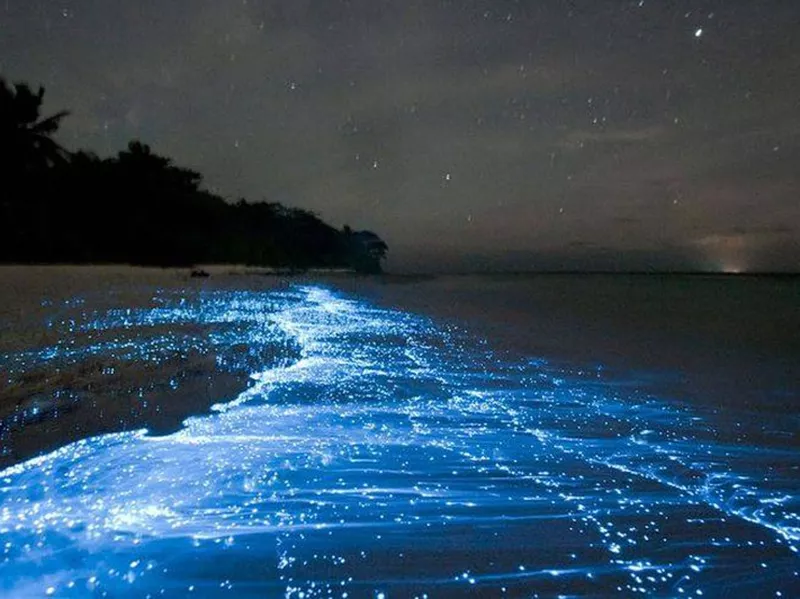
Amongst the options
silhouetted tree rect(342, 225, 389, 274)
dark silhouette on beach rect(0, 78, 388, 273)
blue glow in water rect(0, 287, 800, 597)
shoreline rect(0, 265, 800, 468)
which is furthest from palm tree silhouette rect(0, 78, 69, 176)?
silhouetted tree rect(342, 225, 389, 274)

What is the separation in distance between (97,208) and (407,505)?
3854cm

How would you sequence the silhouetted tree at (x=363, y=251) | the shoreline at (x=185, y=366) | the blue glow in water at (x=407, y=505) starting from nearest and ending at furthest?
the blue glow in water at (x=407, y=505) → the shoreline at (x=185, y=366) → the silhouetted tree at (x=363, y=251)

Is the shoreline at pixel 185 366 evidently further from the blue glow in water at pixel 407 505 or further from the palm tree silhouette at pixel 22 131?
the palm tree silhouette at pixel 22 131

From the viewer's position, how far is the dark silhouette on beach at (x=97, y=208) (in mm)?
27594

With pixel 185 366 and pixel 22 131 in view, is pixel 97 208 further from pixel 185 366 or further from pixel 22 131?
pixel 185 366

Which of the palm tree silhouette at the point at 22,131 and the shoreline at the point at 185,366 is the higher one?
the palm tree silhouette at the point at 22,131

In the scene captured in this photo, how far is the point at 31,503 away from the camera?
3.47 meters

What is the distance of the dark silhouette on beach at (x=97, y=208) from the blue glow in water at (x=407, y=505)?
1001 inches

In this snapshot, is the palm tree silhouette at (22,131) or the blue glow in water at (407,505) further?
the palm tree silhouette at (22,131)

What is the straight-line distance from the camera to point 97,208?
37.1 meters

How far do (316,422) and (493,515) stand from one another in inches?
91.7

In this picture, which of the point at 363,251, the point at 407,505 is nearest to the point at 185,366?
the point at 407,505

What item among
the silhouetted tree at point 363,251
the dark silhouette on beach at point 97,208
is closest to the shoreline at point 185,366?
the dark silhouette on beach at point 97,208

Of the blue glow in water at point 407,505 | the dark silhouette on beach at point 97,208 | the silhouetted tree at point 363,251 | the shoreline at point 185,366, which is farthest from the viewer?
the silhouetted tree at point 363,251
